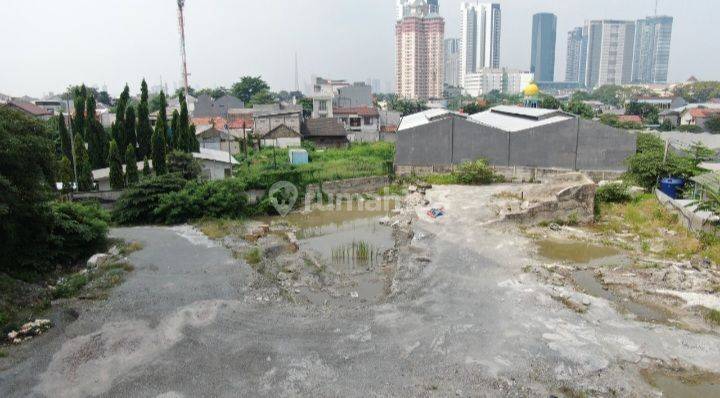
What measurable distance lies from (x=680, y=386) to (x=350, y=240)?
37.0ft

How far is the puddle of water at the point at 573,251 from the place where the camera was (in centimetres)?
1558

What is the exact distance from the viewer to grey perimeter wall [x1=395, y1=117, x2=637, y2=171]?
2675 cm

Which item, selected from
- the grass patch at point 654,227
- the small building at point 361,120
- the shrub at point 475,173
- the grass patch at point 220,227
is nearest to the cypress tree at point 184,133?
the grass patch at point 220,227

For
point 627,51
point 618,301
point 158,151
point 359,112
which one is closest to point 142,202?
point 158,151

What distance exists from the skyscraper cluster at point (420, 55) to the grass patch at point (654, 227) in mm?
108664

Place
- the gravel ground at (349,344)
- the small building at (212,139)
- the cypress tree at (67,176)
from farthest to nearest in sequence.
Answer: the small building at (212,139), the cypress tree at (67,176), the gravel ground at (349,344)

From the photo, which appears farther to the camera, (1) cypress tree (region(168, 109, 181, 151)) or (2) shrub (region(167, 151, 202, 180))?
(1) cypress tree (region(168, 109, 181, 151))

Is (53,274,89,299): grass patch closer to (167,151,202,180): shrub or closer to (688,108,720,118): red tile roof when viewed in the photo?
(167,151,202,180): shrub

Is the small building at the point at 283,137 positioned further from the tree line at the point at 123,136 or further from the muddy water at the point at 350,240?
the muddy water at the point at 350,240

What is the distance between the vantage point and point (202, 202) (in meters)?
19.6

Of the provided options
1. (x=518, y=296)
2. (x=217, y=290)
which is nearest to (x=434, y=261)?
(x=518, y=296)

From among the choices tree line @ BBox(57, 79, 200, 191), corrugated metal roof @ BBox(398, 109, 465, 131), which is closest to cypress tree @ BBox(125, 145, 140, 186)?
tree line @ BBox(57, 79, 200, 191)

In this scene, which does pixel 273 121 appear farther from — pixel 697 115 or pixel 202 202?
pixel 697 115

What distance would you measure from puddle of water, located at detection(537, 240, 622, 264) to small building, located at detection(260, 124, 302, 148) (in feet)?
77.5
